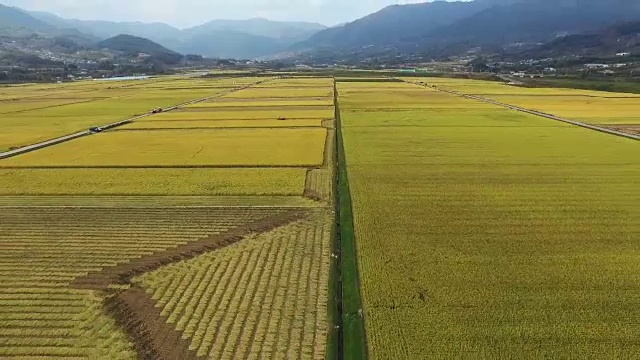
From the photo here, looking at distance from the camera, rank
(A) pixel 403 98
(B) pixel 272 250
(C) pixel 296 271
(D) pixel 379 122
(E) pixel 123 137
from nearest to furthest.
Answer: (C) pixel 296 271 < (B) pixel 272 250 < (E) pixel 123 137 < (D) pixel 379 122 < (A) pixel 403 98

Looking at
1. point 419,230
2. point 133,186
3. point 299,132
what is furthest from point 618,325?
point 299,132

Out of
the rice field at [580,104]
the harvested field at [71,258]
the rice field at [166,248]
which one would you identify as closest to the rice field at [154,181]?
the rice field at [166,248]

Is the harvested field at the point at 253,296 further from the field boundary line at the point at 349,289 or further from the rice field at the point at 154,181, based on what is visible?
the rice field at the point at 154,181

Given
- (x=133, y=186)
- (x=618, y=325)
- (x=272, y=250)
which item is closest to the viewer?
(x=618, y=325)

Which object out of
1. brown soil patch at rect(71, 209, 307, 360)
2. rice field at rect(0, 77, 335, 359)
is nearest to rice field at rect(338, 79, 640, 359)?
rice field at rect(0, 77, 335, 359)

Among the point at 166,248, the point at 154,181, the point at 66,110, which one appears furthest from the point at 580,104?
the point at 66,110

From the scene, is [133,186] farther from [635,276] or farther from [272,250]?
[635,276]

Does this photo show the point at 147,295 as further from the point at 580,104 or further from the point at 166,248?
the point at 580,104
